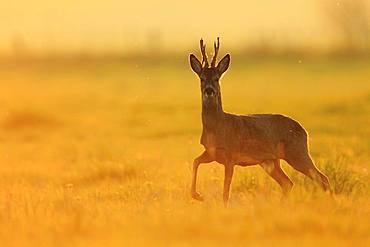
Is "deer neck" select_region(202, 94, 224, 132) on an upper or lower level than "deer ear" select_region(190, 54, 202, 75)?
lower

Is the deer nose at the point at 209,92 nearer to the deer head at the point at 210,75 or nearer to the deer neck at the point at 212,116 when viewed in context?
the deer head at the point at 210,75

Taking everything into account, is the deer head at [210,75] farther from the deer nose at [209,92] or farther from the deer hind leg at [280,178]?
the deer hind leg at [280,178]

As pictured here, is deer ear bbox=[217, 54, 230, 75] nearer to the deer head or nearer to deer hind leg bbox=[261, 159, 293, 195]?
the deer head

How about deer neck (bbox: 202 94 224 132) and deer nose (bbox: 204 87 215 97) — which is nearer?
deer nose (bbox: 204 87 215 97)

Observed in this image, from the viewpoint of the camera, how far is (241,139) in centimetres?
1337

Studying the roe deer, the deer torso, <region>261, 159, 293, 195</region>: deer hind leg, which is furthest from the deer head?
<region>261, 159, 293, 195</region>: deer hind leg

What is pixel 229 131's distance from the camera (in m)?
13.2

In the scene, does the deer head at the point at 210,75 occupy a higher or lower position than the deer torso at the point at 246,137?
higher

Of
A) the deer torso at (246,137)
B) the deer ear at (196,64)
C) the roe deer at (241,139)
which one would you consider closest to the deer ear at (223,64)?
the roe deer at (241,139)

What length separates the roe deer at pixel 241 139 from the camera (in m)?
13.0

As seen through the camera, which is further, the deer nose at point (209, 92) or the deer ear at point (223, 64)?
the deer ear at point (223, 64)

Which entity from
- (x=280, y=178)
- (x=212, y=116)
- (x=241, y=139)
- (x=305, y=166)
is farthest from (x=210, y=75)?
(x=280, y=178)

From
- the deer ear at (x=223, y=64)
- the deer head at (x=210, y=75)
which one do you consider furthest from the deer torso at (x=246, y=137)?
the deer ear at (x=223, y=64)

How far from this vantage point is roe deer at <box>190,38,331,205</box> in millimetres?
12984
